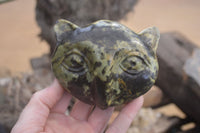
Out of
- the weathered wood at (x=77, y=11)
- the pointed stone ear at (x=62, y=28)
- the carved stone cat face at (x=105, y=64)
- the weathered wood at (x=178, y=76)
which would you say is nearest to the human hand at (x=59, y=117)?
the carved stone cat face at (x=105, y=64)

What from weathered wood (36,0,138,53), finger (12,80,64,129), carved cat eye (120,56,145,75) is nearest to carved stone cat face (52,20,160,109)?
carved cat eye (120,56,145,75)

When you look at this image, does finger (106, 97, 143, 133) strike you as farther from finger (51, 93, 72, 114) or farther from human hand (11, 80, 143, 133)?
finger (51, 93, 72, 114)

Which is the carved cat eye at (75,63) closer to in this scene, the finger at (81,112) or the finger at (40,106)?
the finger at (40,106)

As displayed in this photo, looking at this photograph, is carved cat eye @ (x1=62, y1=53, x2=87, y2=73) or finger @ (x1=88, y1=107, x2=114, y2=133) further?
finger @ (x1=88, y1=107, x2=114, y2=133)

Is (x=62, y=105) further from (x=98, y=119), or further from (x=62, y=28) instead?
(x=62, y=28)

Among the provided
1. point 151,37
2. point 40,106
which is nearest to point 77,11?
point 151,37

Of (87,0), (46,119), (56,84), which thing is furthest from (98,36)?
(87,0)
